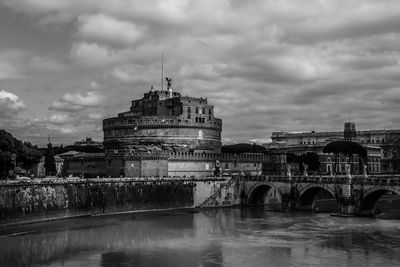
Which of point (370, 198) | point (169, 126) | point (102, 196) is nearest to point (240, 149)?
point (169, 126)

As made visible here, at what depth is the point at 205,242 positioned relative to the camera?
150 ft

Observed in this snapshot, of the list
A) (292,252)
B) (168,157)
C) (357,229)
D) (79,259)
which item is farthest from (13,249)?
(168,157)

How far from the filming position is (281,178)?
73.1 metres

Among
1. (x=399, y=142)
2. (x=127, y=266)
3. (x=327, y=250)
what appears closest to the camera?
(x=127, y=266)

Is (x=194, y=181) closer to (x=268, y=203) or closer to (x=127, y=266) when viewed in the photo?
(x=268, y=203)

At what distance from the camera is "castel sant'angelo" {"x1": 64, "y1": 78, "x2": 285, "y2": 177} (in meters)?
83.8

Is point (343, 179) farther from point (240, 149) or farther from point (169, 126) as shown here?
point (240, 149)

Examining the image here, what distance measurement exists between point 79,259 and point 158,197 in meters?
33.9

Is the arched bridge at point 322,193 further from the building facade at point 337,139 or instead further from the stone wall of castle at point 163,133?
the building facade at point 337,139

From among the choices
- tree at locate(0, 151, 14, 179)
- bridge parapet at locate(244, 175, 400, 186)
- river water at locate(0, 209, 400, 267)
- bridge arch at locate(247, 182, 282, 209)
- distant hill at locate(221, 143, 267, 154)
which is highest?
distant hill at locate(221, 143, 267, 154)

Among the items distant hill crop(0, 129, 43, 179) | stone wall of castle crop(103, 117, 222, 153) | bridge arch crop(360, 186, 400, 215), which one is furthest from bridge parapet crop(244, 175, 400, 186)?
distant hill crop(0, 129, 43, 179)

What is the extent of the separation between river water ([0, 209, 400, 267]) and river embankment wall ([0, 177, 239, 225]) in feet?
9.11

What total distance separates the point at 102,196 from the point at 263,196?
25.9 m

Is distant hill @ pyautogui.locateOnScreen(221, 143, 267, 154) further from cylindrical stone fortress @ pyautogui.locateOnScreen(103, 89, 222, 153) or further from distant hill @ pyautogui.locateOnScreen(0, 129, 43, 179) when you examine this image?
distant hill @ pyautogui.locateOnScreen(0, 129, 43, 179)
